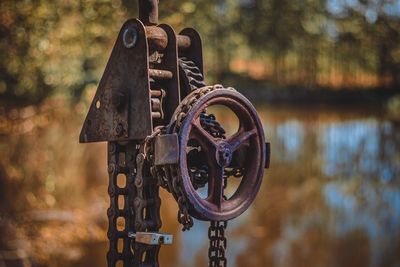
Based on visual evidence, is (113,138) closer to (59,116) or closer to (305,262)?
(59,116)

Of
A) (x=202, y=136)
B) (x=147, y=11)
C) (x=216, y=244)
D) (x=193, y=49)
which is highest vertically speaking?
(x=147, y=11)

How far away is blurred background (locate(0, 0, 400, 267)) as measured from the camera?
6648 mm

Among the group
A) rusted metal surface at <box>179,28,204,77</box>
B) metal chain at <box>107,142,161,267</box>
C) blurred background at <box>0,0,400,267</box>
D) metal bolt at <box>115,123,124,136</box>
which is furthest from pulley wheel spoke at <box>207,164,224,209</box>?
blurred background at <box>0,0,400,267</box>

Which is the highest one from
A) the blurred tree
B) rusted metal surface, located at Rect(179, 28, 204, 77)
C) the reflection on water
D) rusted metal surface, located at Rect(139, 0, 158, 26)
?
the blurred tree

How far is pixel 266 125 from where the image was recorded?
50.5 ft

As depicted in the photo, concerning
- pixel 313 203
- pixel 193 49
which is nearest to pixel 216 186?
pixel 193 49

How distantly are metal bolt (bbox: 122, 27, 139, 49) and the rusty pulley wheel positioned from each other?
0.32 metres

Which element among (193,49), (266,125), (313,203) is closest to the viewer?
(193,49)

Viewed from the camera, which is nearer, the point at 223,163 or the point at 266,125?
the point at 223,163

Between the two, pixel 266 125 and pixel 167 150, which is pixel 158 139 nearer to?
pixel 167 150

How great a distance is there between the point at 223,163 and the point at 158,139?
28 cm

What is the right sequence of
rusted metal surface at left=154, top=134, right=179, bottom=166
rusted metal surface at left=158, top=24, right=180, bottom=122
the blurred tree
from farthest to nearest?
1. the blurred tree
2. rusted metal surface at left=158, top=24, right=180, bottom=122
3. rusted metal surface at left=154, top=134, right=179, bottom=166

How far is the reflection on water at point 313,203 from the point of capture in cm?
1074

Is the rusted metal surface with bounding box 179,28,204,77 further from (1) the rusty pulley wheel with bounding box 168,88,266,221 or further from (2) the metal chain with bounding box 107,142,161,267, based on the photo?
(2) the metal chain with bounding box 107,142,161,267
